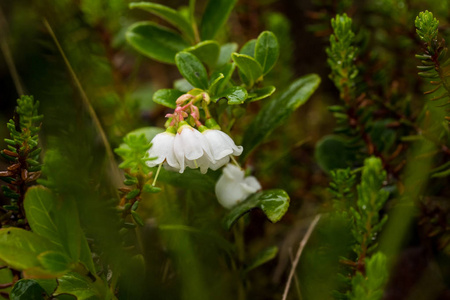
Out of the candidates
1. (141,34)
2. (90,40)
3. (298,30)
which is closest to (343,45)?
(141,34)

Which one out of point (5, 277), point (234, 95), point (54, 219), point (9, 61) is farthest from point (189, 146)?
point (9, 61)

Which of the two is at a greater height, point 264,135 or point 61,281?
point 264,135

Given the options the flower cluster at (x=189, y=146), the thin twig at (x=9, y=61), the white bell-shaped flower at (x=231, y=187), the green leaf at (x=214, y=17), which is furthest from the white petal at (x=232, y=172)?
the thin twig at (x=9, y=61)

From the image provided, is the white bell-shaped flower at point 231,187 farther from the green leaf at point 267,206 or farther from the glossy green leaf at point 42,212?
the glossy green leaf at point 42,212

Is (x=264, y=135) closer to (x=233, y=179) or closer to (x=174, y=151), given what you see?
(x=233, y=179)

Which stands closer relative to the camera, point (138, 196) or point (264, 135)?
point (138, 196)

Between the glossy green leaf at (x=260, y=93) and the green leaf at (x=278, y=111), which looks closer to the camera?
the glossy green leaf at (x=260, y=93)

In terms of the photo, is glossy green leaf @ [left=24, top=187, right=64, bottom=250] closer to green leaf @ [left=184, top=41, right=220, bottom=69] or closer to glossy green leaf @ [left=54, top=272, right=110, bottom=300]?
glossy green leaf @ [left=54, top=272, right=110, bottom=300]
